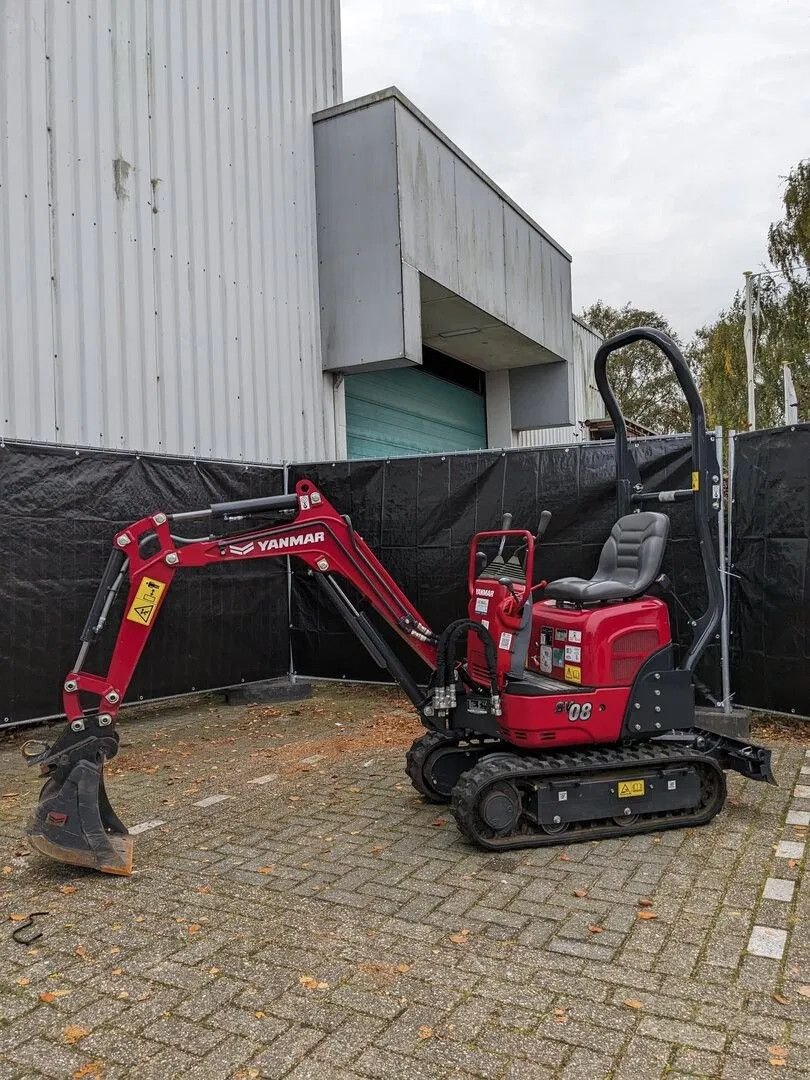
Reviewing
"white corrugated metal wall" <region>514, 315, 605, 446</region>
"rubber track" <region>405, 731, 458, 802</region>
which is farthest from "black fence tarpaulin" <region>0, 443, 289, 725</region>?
"white corrugated metal wall" <region>514, 315, 605, 446</region>

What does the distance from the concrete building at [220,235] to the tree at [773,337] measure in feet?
63.8

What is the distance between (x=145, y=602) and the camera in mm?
4516

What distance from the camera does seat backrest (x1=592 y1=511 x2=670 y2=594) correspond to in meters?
4.93

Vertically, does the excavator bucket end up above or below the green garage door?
below

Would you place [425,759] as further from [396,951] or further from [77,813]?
[77,813]

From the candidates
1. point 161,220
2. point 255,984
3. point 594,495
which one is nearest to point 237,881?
point 255,984

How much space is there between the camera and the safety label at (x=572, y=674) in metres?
4.73

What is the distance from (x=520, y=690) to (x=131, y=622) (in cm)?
209

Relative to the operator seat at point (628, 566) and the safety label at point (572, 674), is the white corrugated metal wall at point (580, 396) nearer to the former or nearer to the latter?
the operator seat at point (628, 566)

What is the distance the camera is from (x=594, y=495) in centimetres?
777


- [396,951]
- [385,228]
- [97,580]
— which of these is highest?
[385,228]

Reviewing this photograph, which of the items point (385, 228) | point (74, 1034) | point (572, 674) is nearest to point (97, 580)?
point (572, 674)

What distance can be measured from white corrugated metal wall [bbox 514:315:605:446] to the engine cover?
40.7 ft

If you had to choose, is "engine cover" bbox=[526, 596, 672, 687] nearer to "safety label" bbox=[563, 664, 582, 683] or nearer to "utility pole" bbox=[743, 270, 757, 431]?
"safety label" bbox=[563, 664, 582, 683]
